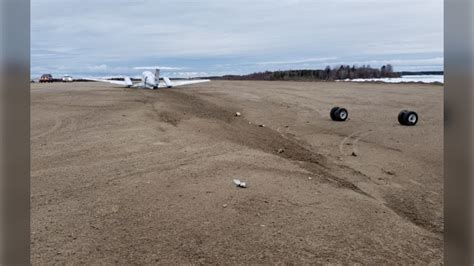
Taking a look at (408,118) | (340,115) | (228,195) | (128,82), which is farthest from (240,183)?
(128,82)

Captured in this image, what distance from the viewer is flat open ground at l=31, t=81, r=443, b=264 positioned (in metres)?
4.00

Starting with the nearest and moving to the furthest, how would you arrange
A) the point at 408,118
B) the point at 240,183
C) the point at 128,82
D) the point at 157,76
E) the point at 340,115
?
the point at 240,183 < the point at 408,118 < the point at 340,115 < the point at 157,76 < the point at 128,82

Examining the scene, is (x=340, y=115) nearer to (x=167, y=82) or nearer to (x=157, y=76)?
(x=157, y=76)

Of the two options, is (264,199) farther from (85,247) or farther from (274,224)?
(85,247)

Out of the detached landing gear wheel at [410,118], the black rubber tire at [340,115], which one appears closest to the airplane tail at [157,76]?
the black rubber tire at [340,115]

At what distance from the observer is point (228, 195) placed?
5398 mm

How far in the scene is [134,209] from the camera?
493cm

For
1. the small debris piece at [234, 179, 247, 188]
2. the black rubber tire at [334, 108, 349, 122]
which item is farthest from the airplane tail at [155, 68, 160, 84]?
the small debris piece at [234, 179, 247, 188]

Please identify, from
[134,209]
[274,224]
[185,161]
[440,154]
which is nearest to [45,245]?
[134,209]

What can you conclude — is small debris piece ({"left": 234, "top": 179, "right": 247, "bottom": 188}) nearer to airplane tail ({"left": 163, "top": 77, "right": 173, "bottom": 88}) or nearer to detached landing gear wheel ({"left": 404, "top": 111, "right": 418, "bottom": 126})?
detached landing gear wheel ({"left": 404, "top": 111, "right": 418, "bottom": 126})

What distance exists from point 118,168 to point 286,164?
311cm

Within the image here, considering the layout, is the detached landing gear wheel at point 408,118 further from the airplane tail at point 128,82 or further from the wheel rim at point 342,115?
the airplane tail at point 128,82

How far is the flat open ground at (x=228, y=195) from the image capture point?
400 centimetres
